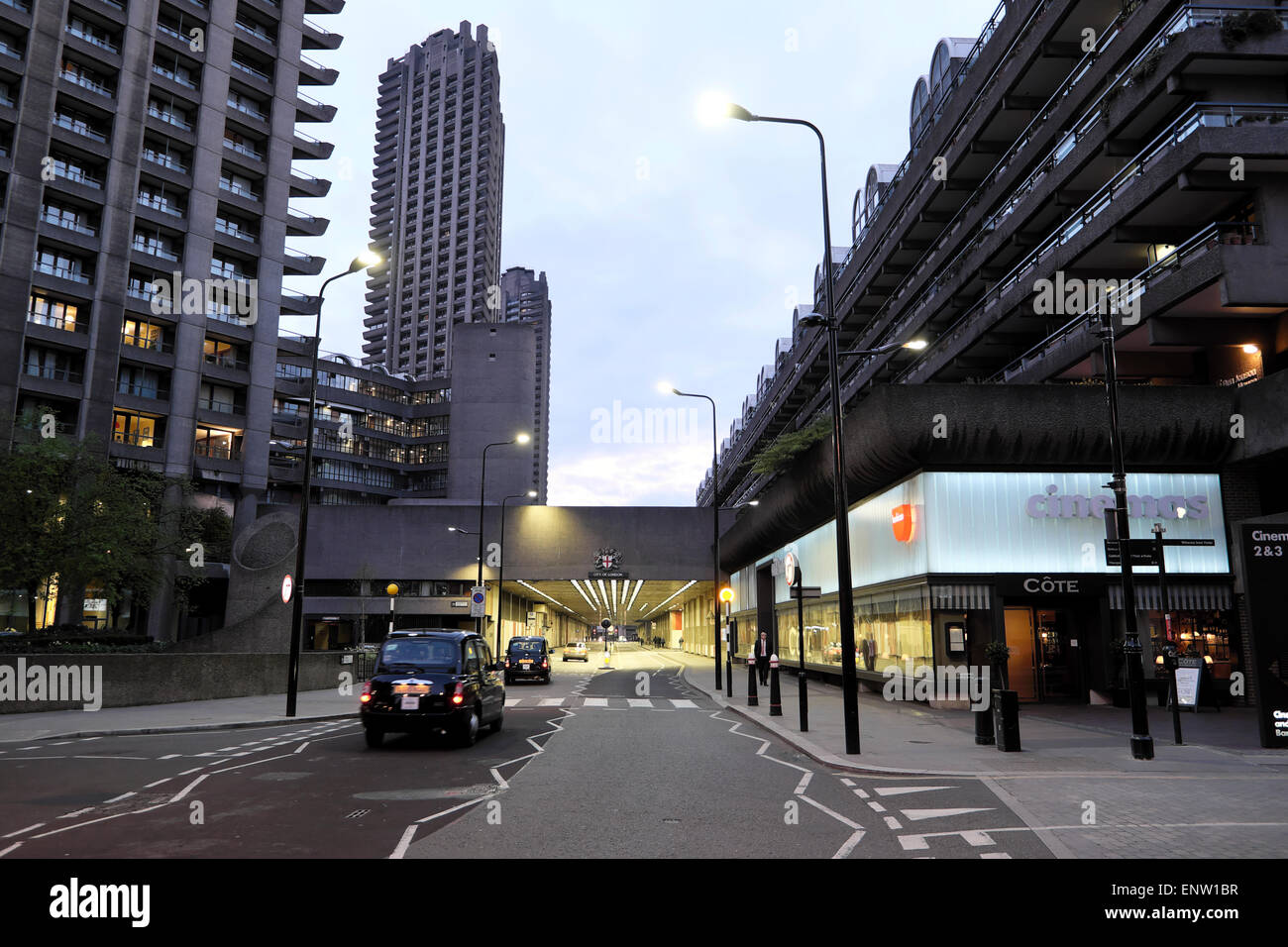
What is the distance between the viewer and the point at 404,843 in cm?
720

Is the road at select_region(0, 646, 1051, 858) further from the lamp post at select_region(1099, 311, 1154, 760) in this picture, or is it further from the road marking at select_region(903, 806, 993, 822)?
the lamp post at select_region(1099, 311, 1154, 760)

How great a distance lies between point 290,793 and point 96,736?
359 inches

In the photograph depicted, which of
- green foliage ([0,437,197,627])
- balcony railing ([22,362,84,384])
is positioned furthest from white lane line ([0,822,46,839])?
balcony railing ([22,362,84,384])

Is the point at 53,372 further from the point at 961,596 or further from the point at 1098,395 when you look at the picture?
the point at 1098,395

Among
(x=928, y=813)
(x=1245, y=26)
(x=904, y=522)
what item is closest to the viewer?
(x=928, y=813)

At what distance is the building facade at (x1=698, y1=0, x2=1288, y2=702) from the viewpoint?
877 inches

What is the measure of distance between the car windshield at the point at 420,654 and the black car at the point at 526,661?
19.8m

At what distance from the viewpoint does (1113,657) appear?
21609mm

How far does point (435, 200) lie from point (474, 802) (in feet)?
563

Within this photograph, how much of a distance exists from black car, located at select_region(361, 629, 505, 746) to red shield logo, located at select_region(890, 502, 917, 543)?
1328 centimetres
